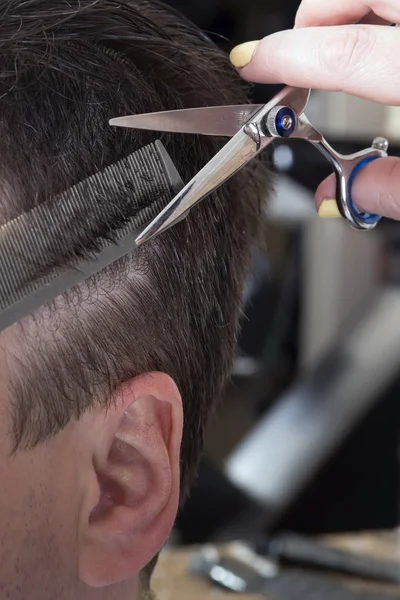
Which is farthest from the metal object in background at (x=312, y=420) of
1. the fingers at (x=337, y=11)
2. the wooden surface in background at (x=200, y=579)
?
the fingers at (x=337, y=11)

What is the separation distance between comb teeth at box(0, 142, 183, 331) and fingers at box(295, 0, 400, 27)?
0.18 metres

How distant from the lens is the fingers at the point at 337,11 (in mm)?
760

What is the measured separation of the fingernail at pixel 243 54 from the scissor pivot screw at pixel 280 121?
0.05 m

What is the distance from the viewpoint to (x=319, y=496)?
236 centimetres

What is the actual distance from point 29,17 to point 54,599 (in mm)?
546

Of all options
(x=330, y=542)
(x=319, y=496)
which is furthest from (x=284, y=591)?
(x=319, y=496)

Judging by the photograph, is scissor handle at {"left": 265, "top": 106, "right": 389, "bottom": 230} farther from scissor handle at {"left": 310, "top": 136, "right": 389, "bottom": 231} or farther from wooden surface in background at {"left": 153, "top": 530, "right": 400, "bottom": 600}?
wooden surface in background at {"left": 153, "top": 530, "right": 400, "bottom": 600}

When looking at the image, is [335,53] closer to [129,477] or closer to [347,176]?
[347,176]

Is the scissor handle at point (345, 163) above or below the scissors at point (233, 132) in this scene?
below

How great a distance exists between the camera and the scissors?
2.40 ft

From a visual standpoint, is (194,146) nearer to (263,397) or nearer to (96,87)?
(96,87)

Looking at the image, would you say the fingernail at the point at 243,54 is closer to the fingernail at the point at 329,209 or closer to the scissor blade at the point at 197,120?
the scissor blade at the point at 197,120

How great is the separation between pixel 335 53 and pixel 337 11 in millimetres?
75

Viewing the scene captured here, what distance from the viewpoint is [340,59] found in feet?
2.38
